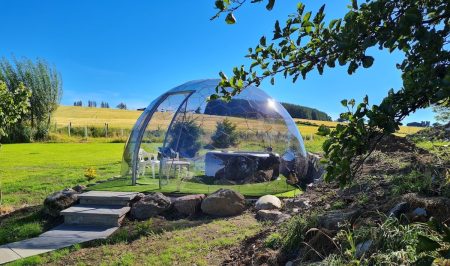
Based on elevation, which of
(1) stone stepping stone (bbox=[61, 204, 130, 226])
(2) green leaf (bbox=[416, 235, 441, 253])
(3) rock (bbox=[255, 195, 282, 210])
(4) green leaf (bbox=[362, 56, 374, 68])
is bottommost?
(1) stone stepping stone (bbox=[61, 204, 130, 226])

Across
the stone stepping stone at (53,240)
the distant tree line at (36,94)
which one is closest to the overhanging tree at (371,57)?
the stone stepping stone at (53,240)

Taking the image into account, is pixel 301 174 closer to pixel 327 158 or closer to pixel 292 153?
pixel 292 153

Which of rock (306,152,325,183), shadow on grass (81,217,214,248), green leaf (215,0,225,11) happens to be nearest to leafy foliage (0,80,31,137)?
shadow on grass (81,217,214,248)

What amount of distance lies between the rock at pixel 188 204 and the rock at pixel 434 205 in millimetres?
4919

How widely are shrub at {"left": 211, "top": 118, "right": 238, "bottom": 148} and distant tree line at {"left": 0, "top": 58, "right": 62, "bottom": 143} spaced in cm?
3110

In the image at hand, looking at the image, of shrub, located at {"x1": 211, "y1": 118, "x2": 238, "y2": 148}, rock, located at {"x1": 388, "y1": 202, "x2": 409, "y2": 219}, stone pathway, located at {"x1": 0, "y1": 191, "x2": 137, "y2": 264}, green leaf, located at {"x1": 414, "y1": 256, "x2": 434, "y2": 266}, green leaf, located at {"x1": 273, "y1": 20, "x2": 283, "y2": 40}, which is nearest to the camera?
green leaf, located at {"x1": 414, "y1": 256, "x2": 434, "y2": 266}

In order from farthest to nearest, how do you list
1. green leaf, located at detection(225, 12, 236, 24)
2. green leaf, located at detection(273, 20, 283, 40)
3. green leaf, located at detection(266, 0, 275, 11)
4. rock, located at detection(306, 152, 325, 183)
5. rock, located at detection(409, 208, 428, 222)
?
rock, located at detection(306, 152, 325, 183)
rock, located at detection(409, 208, 428, 222)
green leaf, located at detection(273, 20, 283, 40)
green leaf, located at detection(225, 12, 236, 24)
green leaf, located at detection(266, 0, 275, 11)

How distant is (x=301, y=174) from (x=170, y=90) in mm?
4146

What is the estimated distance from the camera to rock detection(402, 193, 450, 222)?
12.1ft

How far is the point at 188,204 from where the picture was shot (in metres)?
8.23

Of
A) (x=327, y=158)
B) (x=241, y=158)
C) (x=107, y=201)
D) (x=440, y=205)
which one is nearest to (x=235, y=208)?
(x=241, y=158)

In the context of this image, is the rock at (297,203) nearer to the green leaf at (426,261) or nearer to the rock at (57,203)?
the rock at (57,203)

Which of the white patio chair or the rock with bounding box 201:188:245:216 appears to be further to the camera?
the white patio chair

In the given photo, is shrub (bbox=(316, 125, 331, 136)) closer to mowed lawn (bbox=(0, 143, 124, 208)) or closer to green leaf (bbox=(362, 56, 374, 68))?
green leaf (bbox=(362, 56, 374, 68))
